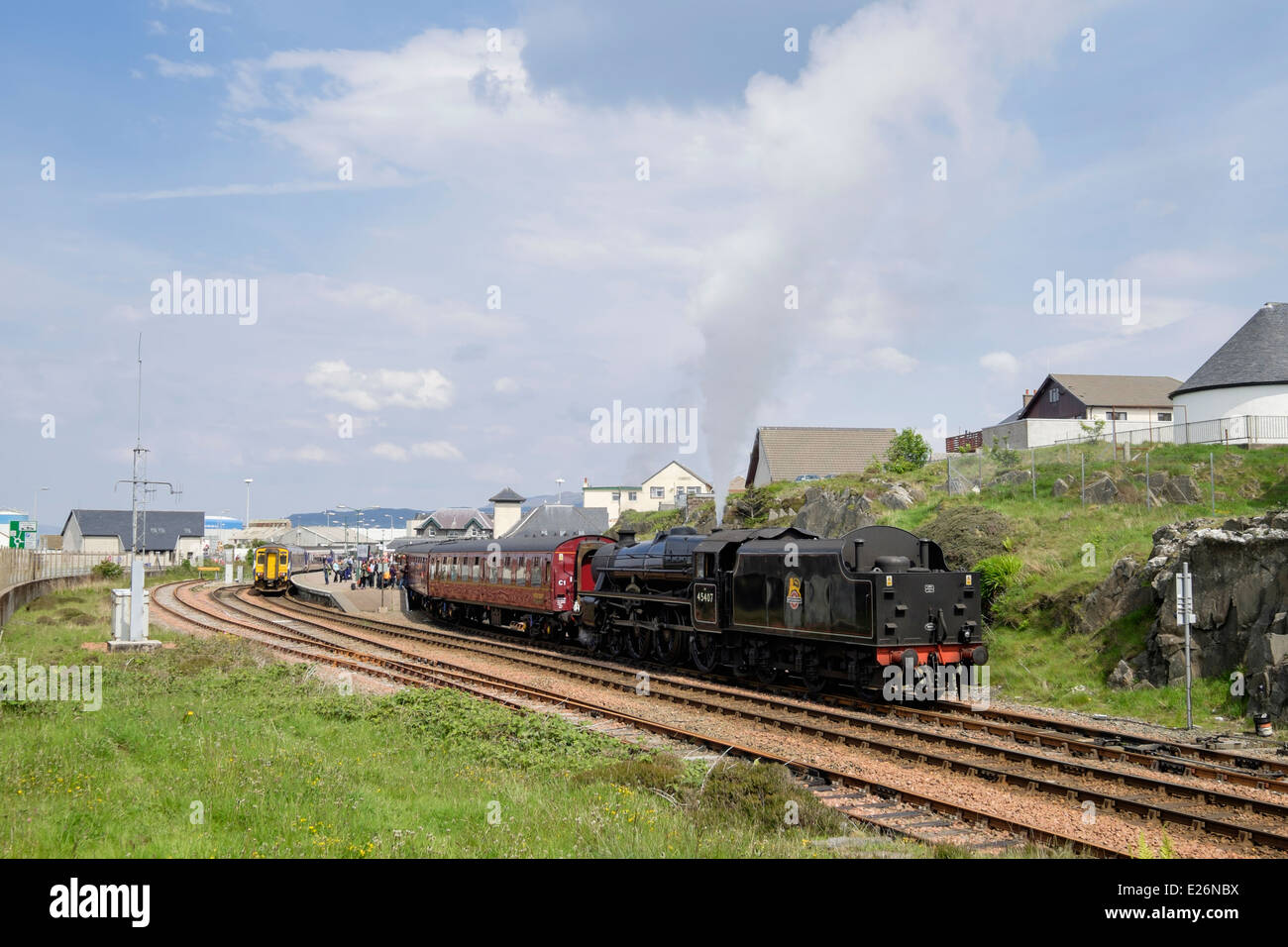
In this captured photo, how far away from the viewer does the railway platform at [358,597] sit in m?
45.2

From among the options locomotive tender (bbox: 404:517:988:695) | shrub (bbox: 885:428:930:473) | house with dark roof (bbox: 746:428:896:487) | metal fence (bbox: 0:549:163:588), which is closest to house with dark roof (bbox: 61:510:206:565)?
metal fence (bbox: 0:549:163:588)

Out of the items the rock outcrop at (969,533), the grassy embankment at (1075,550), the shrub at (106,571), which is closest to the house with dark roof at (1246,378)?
the grassy embankment at (1075,550)

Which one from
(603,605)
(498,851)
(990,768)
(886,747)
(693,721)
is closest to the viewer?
(498,851)

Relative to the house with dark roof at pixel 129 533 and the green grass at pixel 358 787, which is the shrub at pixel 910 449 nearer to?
the green grass at pixel 358 787

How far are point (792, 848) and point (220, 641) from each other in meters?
20.0

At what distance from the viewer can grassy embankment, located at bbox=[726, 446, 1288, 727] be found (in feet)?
58.9

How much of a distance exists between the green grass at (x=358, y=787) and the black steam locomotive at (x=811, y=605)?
18.5 ft

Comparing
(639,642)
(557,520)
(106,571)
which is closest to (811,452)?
(557,520)

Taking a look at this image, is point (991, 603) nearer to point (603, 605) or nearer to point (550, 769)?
point (603, 605)

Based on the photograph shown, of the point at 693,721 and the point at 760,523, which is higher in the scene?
the point at 760,523

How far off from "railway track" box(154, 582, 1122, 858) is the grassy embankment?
7402 mm

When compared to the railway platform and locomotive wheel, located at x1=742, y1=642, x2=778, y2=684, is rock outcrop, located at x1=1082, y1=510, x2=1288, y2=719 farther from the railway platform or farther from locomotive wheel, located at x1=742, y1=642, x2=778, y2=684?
the railway platform

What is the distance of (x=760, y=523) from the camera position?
40.6m
